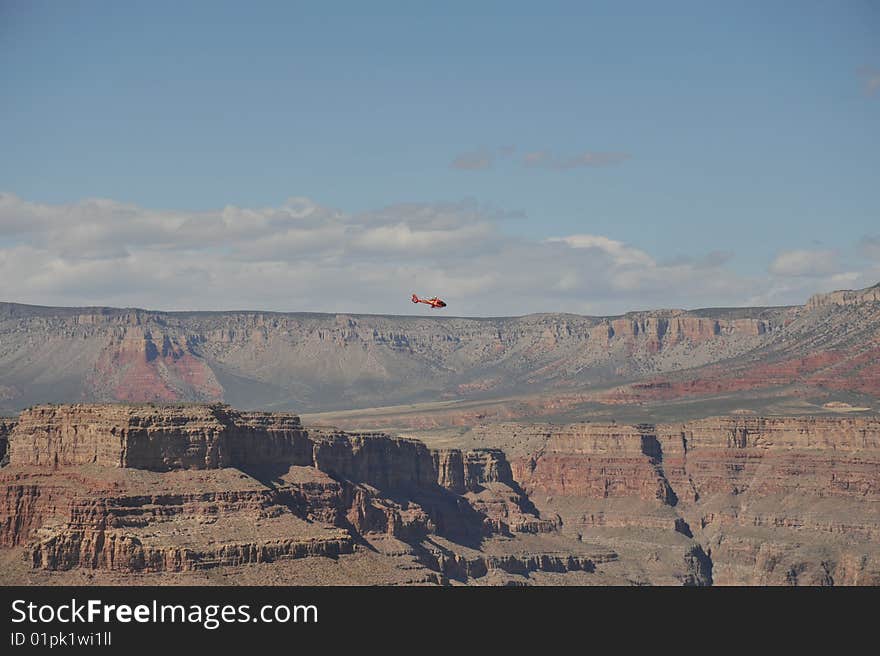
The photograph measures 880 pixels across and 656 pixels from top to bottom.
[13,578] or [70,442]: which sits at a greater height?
[70,442]
